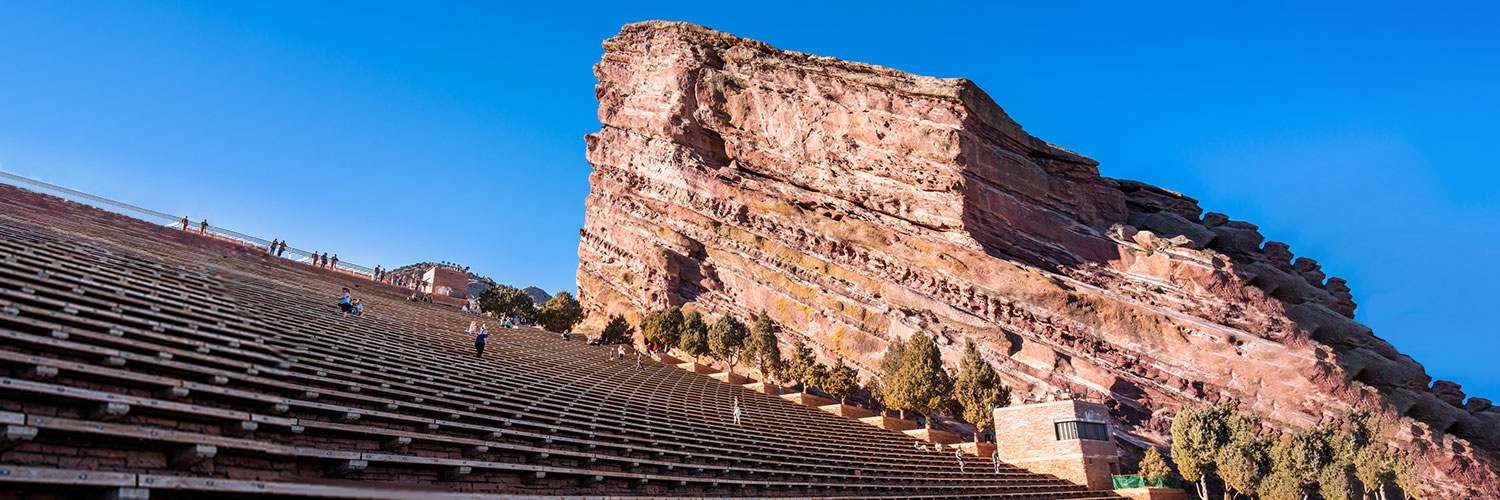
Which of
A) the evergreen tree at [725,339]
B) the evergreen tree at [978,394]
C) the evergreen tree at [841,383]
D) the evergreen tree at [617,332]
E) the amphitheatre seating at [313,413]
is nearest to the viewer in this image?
the amphitheatre seating at [313,413]

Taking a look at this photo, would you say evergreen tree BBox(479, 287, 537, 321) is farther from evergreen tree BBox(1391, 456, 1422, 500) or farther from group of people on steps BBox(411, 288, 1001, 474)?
evergreen tree BBox(1391, 456, 1422, 500)

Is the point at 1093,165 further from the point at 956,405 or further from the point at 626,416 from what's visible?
the point at 626,416

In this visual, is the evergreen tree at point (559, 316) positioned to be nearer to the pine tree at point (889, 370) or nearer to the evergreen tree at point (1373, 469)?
the pine tree at point (889, 370)

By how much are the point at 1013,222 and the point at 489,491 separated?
49597 mm

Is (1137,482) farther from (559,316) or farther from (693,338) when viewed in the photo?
(559,316)

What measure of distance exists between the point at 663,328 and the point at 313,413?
37.9 metres

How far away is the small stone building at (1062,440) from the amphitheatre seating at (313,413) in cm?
118

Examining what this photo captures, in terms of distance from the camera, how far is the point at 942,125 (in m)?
54.2

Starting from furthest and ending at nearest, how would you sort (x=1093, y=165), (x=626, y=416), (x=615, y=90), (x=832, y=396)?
1. (x=615, y=90)
2. (x=1093, y=165)
3. (x=832, y=396)
4. (x=626, y=416)

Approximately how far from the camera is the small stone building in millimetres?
30984

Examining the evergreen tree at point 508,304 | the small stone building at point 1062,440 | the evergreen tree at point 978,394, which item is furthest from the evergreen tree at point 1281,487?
the evergreen tree at point 508,304

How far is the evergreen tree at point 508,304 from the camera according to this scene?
175ft

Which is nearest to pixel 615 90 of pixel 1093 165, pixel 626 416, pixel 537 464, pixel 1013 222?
pixel 1013 222

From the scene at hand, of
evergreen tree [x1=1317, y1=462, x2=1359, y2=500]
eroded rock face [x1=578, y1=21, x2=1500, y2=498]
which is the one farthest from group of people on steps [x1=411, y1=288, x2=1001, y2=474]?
eroded rock face [x1=578, y1=21, x2=1500, y2=498]
